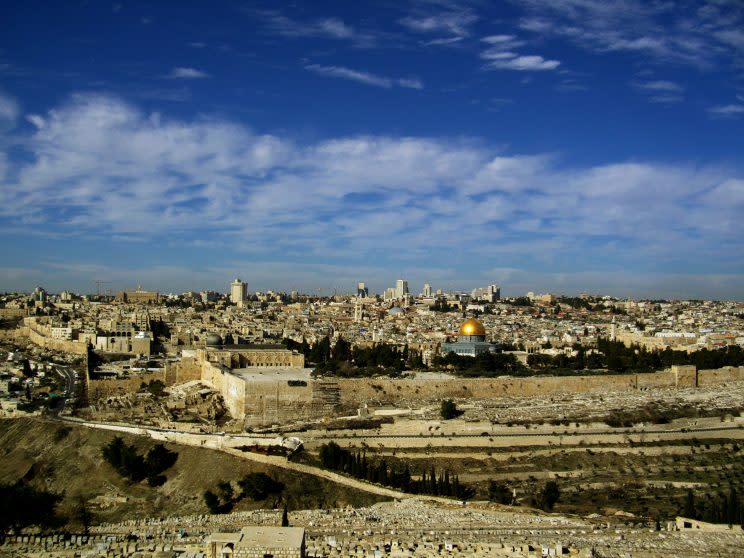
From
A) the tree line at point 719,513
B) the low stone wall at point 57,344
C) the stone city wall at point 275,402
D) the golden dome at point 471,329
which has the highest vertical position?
the golden dome at point 471,329

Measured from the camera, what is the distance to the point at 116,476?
A: 2467 cm

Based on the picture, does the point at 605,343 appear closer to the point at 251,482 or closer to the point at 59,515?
the point at 251,482

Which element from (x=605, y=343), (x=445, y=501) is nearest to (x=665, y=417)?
(x=445, y=501)

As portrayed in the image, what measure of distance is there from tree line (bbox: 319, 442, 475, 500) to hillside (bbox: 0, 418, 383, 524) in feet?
2.50

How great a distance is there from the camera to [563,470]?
77.8ft

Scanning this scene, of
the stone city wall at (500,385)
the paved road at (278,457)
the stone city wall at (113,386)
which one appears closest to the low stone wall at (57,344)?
the stone city wall at (113,386)

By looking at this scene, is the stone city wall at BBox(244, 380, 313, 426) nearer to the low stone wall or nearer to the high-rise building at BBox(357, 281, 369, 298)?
the low stone wall

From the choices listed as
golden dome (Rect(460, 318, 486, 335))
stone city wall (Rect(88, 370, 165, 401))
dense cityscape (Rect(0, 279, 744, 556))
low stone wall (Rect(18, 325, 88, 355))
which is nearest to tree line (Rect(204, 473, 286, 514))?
dense cityscape (Rect(0, 279, 744, 556))

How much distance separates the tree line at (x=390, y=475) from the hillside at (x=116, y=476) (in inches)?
30.0

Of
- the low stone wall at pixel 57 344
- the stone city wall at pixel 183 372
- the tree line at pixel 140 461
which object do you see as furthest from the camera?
the low stone wall at pixel 57 344

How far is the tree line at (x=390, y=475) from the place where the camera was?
Result: 67.7 feet

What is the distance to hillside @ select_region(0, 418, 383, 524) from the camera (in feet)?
70.3

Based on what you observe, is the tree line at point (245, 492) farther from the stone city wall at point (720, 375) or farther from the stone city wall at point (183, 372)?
→ the stone city wall at point (720, 375)

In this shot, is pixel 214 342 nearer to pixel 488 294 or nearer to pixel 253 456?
pixel 253 456
